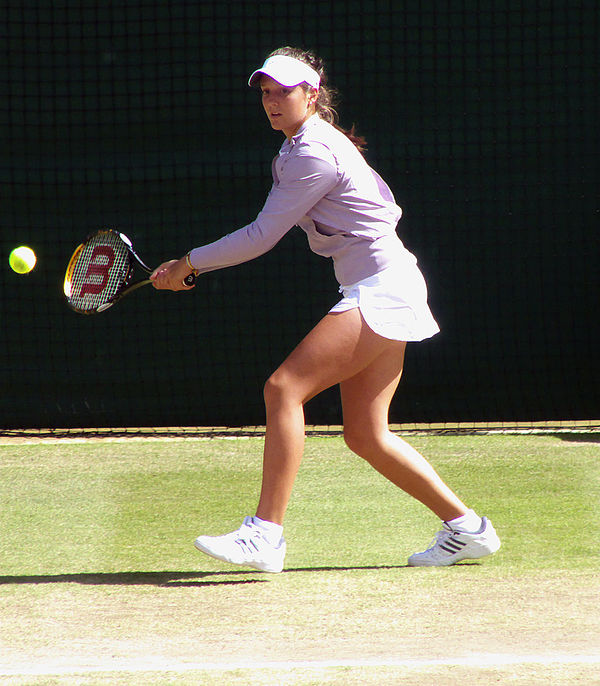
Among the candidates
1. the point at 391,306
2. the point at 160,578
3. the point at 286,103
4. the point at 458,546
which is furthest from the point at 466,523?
the point at 286,103

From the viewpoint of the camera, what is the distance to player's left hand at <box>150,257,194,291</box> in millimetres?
3704

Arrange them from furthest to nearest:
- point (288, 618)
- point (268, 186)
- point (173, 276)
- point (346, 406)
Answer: point (268, 186)
point (346, 406)
point (173, 276)
point (288, 618)

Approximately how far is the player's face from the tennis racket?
788 mm

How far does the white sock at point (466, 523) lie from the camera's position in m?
3.82

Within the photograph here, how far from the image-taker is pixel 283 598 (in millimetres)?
3502

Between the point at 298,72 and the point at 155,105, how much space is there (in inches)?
127

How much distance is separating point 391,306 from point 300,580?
97 centimetres

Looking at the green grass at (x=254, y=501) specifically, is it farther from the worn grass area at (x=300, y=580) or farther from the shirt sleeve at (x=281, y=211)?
the shirt sleeve at (x=281, y=211)

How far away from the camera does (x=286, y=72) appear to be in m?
3.64

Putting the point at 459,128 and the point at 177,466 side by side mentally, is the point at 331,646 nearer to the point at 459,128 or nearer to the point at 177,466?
the point at 177,466

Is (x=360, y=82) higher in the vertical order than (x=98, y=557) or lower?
higher

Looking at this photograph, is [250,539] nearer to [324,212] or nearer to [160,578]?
→ [160,578]

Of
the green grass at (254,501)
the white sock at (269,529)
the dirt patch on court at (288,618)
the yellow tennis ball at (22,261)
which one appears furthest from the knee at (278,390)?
the yellow tennis ball at (22,261)

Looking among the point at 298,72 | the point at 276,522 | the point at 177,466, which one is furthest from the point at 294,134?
the point at 177,466
